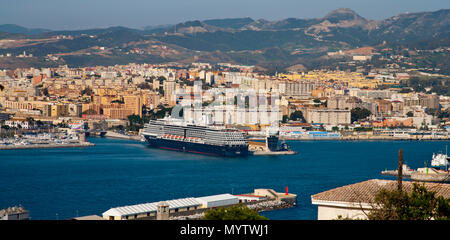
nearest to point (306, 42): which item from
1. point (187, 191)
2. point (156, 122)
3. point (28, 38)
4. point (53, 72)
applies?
point (28, 38)

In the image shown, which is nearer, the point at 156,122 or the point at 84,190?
the point at 84,190

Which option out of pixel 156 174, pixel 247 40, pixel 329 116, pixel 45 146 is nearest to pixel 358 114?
pixel 329 116

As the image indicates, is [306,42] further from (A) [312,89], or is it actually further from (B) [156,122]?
(B) [156,122]

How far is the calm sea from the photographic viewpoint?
9828 millimetres

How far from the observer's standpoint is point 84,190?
36.2 ft

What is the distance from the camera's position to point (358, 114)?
27.8 m

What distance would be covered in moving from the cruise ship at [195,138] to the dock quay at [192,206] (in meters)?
7.74

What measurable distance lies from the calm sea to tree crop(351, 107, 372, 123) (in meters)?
6.74

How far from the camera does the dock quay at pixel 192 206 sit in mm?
7504

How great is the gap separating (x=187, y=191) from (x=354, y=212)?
8941 millimetres

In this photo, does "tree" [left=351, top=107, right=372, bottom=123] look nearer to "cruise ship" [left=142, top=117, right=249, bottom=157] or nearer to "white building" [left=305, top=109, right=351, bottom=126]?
"white building" [left=305, top=109, right=351, bottom=126]

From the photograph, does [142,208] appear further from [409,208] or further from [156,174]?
[409,208]

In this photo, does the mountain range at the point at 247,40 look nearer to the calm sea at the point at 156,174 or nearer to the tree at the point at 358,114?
the tree at the point at 358,114

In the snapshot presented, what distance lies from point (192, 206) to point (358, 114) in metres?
19.8
